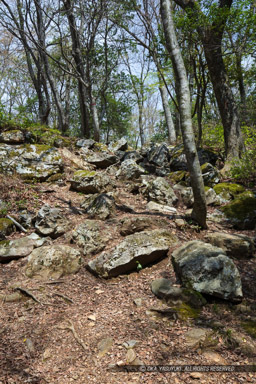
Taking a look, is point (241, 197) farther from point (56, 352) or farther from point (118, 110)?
point (118, 110)

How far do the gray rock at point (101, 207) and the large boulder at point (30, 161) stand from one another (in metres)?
2.56

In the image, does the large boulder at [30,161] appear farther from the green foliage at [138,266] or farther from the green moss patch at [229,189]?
the green moss patch at [229,189]

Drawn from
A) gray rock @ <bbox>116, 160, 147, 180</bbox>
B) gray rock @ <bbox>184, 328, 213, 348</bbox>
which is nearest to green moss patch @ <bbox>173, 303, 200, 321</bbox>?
gray rock @ <bbox>184, 328, 213, 348</bbox>

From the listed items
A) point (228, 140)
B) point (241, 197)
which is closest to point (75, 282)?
point (241, 197)

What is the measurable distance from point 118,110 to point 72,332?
67.6ft

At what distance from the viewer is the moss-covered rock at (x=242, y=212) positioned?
5.77 metres

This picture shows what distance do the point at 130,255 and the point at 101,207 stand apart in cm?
213

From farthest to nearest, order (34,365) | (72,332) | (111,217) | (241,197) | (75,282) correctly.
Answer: (241,197) < (111,217) < (75,282) < (72,332) < (34,365)

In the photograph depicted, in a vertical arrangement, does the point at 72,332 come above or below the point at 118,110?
below

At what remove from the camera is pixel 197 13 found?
276 inches

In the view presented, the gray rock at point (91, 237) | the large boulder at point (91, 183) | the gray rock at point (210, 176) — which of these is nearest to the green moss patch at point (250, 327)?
the gray rock at point (91, 237)

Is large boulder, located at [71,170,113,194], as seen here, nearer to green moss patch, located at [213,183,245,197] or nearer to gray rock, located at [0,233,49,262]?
gray rock, located at [0,233,49,262]

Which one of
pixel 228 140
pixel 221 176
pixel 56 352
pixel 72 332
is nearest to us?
pixel 56 352

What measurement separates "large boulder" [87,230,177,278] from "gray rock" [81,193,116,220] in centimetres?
154
